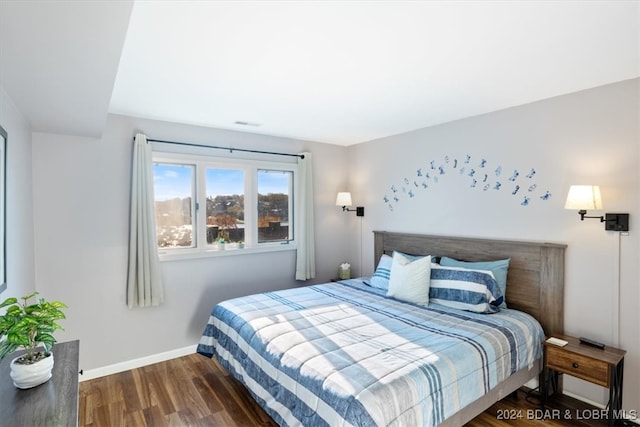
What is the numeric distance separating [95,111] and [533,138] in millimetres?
3362

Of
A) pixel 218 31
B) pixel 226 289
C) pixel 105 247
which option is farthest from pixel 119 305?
pixel 218 31

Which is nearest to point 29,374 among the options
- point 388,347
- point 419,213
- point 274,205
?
point 388,347

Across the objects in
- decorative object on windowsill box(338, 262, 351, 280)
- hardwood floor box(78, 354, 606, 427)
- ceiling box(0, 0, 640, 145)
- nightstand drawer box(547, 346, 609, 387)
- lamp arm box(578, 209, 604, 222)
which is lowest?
hardwood floor box(78, 354, 606, 427)

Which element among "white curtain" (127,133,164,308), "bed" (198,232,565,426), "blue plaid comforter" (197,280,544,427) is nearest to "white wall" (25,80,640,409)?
"white curtain" (127,133,164,308)

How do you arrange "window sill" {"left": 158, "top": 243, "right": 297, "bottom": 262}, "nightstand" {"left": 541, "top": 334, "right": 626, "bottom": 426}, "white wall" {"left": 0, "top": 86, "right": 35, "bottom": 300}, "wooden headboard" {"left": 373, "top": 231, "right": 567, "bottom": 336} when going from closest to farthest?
"white wall" {"left": 0, "top": 86, "right": 35, "bottom": 300} < "nightstand" {"left": 541, "top": 334, "right": 626, "bottom": 426} < "wooden headboard" {"left": 373, "top": 231, "right": 567, "bottom": 336} < "window sill" {"left": 158, "top": 243, "right": 297, "bottom": 262}

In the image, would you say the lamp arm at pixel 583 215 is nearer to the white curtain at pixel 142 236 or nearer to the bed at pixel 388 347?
the bed at pixel 388 347

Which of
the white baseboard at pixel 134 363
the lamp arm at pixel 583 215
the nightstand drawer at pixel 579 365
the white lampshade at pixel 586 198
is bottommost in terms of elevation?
the white baseboard at pixel 134 363

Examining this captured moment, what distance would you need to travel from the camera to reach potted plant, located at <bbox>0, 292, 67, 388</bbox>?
127 cm

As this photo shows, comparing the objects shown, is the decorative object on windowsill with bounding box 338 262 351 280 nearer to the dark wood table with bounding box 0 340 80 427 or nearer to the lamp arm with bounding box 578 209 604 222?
the lamp arm with bounding box 578 209 604 222

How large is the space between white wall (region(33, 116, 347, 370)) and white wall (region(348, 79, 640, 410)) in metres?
2.32

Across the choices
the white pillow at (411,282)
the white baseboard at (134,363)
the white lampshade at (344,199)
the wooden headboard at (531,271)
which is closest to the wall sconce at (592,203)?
the wooden headboard at (531,271)

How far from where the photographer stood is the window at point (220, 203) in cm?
341

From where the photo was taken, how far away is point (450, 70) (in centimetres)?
214

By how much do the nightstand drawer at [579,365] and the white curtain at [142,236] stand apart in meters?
3.32
